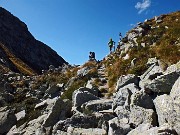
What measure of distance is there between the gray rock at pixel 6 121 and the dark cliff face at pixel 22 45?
120222 millimetres

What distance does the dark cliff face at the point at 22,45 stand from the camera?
15300cm

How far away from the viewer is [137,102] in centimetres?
1697

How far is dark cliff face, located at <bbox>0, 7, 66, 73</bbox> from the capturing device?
153000mm

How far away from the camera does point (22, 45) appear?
163 metres

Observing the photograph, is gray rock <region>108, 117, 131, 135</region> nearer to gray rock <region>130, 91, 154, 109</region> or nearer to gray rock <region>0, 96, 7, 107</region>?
gray rock <region>130, 91, 154, 109</region>

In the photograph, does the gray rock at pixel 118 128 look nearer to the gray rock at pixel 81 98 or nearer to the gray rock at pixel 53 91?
the gray rock at pixel 81 98

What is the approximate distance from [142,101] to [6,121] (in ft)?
45.6

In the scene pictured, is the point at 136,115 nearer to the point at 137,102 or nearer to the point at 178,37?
the point at 137,102

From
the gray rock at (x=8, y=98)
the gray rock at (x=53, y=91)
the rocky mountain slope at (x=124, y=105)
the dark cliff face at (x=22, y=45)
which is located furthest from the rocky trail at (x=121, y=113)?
the dark cliff face at (x=22, y=45)

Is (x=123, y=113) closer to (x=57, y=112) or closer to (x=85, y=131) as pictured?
(x=85, y=131)

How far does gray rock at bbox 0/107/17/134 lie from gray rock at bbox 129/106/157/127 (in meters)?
13.0

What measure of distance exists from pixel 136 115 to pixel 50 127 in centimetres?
685

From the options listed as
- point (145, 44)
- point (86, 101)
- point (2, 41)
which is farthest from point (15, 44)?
point (86, 101)

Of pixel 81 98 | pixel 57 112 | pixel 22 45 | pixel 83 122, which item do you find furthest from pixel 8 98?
pixel 22 45
